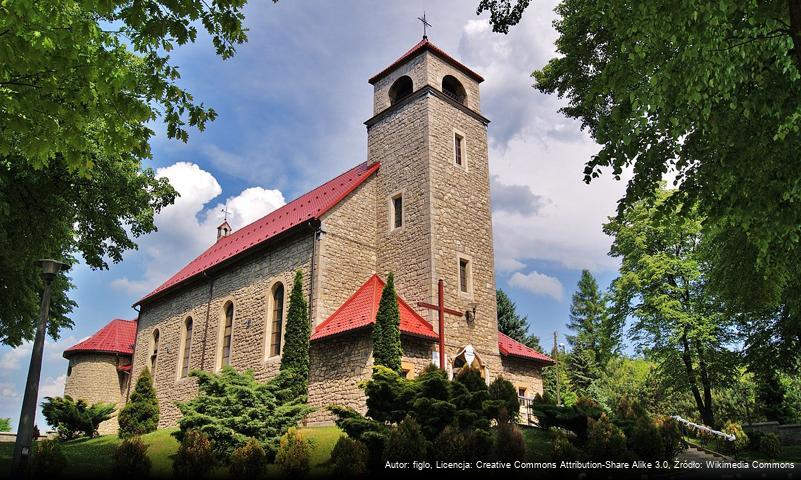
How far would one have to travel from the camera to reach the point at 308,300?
Answer: 1792cm

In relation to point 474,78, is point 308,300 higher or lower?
lower

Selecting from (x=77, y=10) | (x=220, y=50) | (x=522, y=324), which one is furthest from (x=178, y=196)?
(x=522, y=324)

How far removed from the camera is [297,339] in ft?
56.7

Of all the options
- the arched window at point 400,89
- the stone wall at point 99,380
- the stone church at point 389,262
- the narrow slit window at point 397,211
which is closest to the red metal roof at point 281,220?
the stone church at point 389,262

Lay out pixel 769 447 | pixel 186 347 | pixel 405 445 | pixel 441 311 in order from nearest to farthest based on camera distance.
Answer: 1. pixel 405 445
2. pixel 441 311
3. pixel 769 447
4. pixel 186 347

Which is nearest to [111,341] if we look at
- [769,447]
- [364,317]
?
[364,317]

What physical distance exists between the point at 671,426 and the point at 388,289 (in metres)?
7.72

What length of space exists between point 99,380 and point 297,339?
19258mm

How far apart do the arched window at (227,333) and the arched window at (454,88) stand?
12.1 meters

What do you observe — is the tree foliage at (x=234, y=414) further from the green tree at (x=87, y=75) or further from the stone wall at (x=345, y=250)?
the green tree at (x=87, y=75)

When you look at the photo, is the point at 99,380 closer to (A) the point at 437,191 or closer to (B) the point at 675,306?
(A) the point at 437,191

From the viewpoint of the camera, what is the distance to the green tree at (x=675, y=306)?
74.9 ft

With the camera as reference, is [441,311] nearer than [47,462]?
No

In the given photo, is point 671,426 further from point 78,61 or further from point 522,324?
point 522,324
